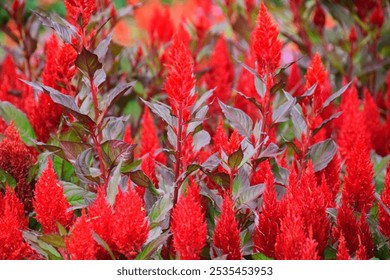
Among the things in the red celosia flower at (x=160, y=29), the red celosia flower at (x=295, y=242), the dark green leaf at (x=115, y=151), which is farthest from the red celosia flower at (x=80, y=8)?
the red celosia flower at (x=160, y=29)

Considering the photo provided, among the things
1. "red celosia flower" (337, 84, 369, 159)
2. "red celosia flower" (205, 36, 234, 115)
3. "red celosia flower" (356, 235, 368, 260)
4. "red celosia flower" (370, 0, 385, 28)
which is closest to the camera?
"red celosia flower" (356, 235, 368, 260)

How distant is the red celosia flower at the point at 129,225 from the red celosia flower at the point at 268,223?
0.77ft

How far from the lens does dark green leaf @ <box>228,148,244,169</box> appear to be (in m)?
1.45

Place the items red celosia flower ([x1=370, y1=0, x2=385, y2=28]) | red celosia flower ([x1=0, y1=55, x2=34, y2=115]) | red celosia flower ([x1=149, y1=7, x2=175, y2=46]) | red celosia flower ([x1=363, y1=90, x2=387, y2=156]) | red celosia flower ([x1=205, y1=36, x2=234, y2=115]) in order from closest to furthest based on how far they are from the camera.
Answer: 1. red celosia flower ([x1=0, y1=55, x2=34, y2=115])
2. red celosia flower ([x1=363, y1=90, x2=387, y2=156])
3. red celosia flower ([x1=205, y1=36, x2=234, y2=115])
4. red celosia flower ([x1=370, y1=0, x2=385, y2=28])
5. red celosia flower ([x1=149, y1=7, x2=175, y2=46])

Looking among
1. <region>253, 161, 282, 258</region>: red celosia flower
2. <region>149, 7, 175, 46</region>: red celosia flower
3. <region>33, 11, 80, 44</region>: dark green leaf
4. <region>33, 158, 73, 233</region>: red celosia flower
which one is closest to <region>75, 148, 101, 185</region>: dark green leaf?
<region>33, 158, 73, 233</region>: red celosia flower

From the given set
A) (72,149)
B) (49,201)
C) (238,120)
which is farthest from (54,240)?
(238,120)

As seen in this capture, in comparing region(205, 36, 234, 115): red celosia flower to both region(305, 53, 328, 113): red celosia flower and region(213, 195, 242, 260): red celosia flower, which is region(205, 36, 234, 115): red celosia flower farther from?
region(213, 195, 242, 260): red celosia flower

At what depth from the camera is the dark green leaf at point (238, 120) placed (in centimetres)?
159

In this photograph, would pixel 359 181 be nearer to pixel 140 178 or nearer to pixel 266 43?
pixel 266 43

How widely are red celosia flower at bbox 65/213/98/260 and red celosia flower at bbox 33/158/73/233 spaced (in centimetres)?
11

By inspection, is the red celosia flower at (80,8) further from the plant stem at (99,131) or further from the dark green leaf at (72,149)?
the dark green leaf at (72,149)

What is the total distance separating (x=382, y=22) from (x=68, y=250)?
67.0 inches

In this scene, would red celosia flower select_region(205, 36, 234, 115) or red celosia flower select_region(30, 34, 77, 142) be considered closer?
red celosia flower select_region(30, 34, 77, 142)
